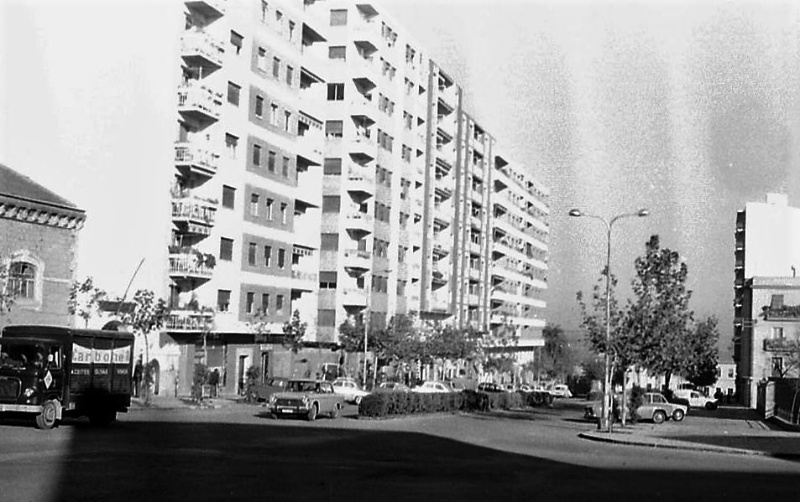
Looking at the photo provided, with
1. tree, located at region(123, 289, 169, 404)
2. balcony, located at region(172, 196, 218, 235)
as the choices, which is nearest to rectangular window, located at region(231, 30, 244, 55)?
balcony, located at region(172, 196, 218, 235)

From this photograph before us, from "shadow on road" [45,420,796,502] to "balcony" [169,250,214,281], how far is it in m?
28.8

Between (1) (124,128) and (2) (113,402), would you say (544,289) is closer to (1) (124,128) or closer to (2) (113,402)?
(1) (124,128)

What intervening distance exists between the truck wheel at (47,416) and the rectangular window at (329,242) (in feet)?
168

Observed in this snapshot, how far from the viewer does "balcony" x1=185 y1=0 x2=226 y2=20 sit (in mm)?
60531

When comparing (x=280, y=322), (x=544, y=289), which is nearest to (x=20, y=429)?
(x=280, y=322)

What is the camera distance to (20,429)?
98.3ft

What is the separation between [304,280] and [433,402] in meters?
25.5

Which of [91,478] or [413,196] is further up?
[413,196]

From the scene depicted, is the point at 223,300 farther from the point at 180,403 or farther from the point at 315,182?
the point at 315,182

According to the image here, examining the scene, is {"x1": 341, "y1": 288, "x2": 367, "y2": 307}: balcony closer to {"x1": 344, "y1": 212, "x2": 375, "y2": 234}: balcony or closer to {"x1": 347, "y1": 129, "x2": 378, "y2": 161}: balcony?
{"x1": 344, "y1": 212, "x2": 375, "y2": 234}: balcony

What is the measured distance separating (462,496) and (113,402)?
18310 mm

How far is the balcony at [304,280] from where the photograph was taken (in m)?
73.1

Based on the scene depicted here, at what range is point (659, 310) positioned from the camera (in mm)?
48781

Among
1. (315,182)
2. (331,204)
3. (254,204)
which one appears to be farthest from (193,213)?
(331,204)
